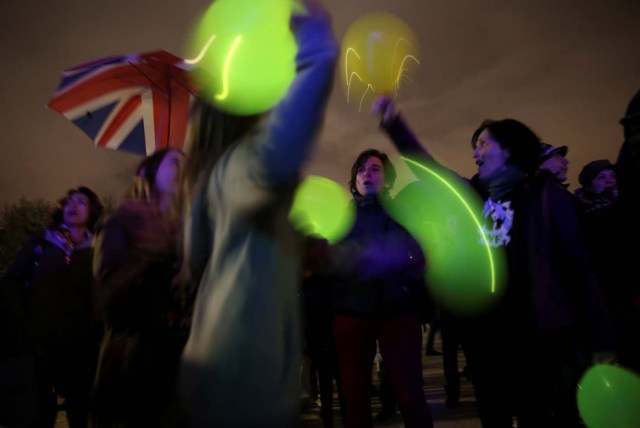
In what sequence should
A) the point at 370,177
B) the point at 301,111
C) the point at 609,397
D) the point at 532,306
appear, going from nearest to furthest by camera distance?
the point at 301,111
the point at 609,397
the point at 532,306
the point at 370,177

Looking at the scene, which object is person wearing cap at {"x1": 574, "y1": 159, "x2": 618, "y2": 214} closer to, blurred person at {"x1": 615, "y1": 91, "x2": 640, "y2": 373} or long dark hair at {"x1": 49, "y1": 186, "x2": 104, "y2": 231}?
blurred person at {"x1": 615, "y1": 91, "x2": 640, "y2": 373}

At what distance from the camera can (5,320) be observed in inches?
170

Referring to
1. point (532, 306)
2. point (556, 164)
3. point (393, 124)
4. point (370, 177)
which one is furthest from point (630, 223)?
point (556, 164)

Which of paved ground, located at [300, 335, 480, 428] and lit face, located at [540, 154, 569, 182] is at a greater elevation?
lit face, located at [540, 154, 569, 182]

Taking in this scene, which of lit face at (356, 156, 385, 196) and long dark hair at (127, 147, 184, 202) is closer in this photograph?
long dark hair at (127, 147, 184, 202)

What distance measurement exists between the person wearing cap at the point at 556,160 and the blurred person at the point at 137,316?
357cm

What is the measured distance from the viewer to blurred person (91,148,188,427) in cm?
214

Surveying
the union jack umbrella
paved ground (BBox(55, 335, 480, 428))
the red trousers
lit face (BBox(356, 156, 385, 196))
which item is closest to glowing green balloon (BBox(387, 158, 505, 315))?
lit face (BBox(356, 156, 385, 196))

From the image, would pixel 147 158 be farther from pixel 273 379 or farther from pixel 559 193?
pixel 559 193

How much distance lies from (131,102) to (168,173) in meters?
2.73

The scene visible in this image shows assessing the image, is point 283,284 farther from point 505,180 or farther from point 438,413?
point 438,413

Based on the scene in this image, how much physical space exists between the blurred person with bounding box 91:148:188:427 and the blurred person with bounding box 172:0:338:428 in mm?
754

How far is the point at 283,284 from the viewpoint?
1.40 meters

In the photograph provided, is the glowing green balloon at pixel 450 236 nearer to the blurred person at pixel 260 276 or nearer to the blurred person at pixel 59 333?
the blurred person at pixel 260 276
